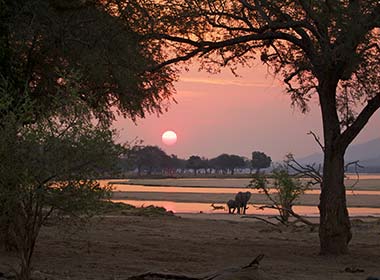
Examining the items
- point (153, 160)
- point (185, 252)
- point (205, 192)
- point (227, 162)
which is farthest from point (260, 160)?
point (185, 252)

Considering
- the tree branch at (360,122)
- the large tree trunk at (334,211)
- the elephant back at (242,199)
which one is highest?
the tree branch at (360,122)

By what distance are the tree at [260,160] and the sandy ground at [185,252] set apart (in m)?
165

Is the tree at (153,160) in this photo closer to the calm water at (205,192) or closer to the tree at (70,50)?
the calm water at (205,192)

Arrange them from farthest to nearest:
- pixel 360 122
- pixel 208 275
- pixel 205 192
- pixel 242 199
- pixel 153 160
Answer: pixel 153 160 < pixel 205 192 < pixel 242 199 < pixel 360 122 < pixel 208 275

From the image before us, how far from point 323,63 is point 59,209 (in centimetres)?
792

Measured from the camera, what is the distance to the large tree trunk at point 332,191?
17.5 metres

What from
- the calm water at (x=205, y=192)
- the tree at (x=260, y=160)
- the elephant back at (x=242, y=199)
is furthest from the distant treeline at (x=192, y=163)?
the elephant back at (x=242, y=199)

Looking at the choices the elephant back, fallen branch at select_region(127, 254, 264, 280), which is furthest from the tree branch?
the elephant back

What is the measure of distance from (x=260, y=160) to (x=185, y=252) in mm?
173957

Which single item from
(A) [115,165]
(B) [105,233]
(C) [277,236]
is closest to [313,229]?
(C) [277,236]

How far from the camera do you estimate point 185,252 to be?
59.1 ft

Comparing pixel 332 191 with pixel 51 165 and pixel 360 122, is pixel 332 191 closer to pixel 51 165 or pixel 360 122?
pixel 360 122

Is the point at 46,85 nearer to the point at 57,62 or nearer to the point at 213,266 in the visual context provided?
the point at 57,62

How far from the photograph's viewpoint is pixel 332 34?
53.1ft
